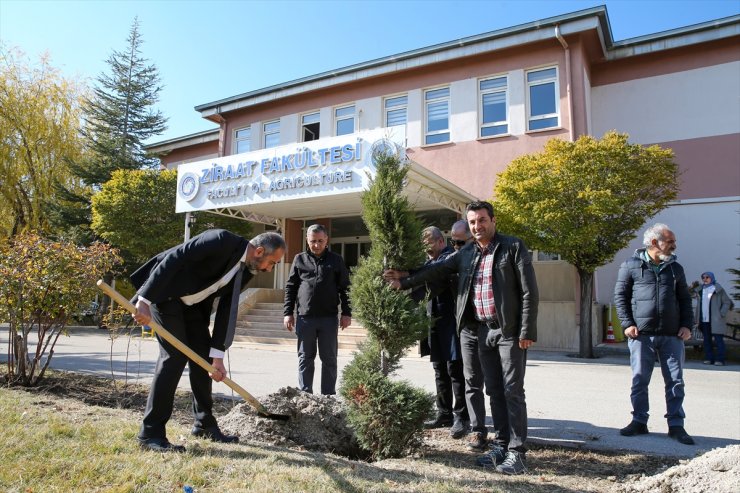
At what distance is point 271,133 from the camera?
2027 cm

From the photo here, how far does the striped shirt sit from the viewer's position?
3.81m

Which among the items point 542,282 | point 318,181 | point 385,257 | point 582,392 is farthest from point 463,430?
point 542,282

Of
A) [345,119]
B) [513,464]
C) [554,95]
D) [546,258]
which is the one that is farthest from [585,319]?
[345,119]

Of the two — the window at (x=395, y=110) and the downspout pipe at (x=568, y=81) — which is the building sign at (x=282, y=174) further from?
the downspout pipe at (x=568, y=81)

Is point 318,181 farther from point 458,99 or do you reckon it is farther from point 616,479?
point 616,479

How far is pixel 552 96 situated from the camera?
14.8m

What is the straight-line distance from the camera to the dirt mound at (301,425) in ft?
13.4

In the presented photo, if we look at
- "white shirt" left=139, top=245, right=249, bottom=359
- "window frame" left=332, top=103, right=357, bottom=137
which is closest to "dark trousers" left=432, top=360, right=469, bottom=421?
"white shirt" left=139, top=245, right=249, bottom=359

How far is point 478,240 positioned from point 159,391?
8.85ft

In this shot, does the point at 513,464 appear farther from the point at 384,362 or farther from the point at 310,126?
the point at 310,126

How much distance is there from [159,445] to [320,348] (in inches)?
77.3

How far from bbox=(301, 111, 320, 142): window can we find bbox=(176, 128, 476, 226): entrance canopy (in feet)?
12.1

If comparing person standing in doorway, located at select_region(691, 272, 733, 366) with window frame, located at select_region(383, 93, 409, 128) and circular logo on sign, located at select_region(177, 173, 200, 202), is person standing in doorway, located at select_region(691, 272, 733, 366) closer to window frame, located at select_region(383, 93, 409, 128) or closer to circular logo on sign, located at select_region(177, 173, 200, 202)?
window frame, located at select_region(383, 93, 409, 128)

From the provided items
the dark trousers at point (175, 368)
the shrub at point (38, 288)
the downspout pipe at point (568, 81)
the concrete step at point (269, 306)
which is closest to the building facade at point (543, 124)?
the downspout pipe at point (568, 81)
